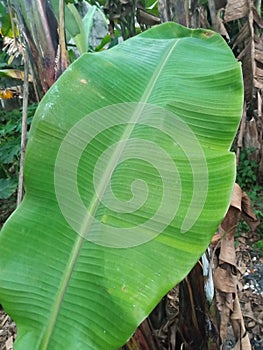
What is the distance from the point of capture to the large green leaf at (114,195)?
0.40 metres

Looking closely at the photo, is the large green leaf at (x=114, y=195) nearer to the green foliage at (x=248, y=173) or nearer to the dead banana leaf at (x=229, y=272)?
the dead banana leaf at (x=229, y=272)

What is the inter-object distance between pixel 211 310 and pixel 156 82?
0.48 meters

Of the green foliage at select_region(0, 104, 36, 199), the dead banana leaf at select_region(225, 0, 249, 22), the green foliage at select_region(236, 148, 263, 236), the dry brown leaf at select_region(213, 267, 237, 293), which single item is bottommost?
the green foliage at select_region(236, 148, 263, 236)

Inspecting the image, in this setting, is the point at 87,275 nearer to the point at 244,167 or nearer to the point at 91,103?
the point at 91,103

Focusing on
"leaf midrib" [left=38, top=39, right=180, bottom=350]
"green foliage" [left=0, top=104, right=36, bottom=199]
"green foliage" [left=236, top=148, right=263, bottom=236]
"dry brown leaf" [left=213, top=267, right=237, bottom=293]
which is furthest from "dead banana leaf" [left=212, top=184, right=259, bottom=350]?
"green foliage" [left=236, top=148, right=263, bottom=236]

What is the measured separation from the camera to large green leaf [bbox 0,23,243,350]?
0.40 m

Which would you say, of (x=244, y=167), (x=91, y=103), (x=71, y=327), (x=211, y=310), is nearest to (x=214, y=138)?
(x=91, y=103)

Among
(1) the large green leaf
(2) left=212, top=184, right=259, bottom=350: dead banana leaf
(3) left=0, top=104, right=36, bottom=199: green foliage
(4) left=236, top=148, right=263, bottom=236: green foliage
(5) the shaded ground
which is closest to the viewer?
(1) the large green leaf

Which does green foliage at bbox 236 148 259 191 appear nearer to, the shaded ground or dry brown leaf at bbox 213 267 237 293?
the shaded ground

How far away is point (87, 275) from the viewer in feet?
1.36

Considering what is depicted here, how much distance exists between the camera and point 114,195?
456 mm

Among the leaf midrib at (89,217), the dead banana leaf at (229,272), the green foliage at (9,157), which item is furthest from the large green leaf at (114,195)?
the green foliage at (9,157)

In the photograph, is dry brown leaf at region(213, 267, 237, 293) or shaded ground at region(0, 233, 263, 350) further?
shaded ground at region(0, 233, 263, 350)

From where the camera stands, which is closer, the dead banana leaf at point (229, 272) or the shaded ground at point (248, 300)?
the dead banana leaf at point (229, 272)
